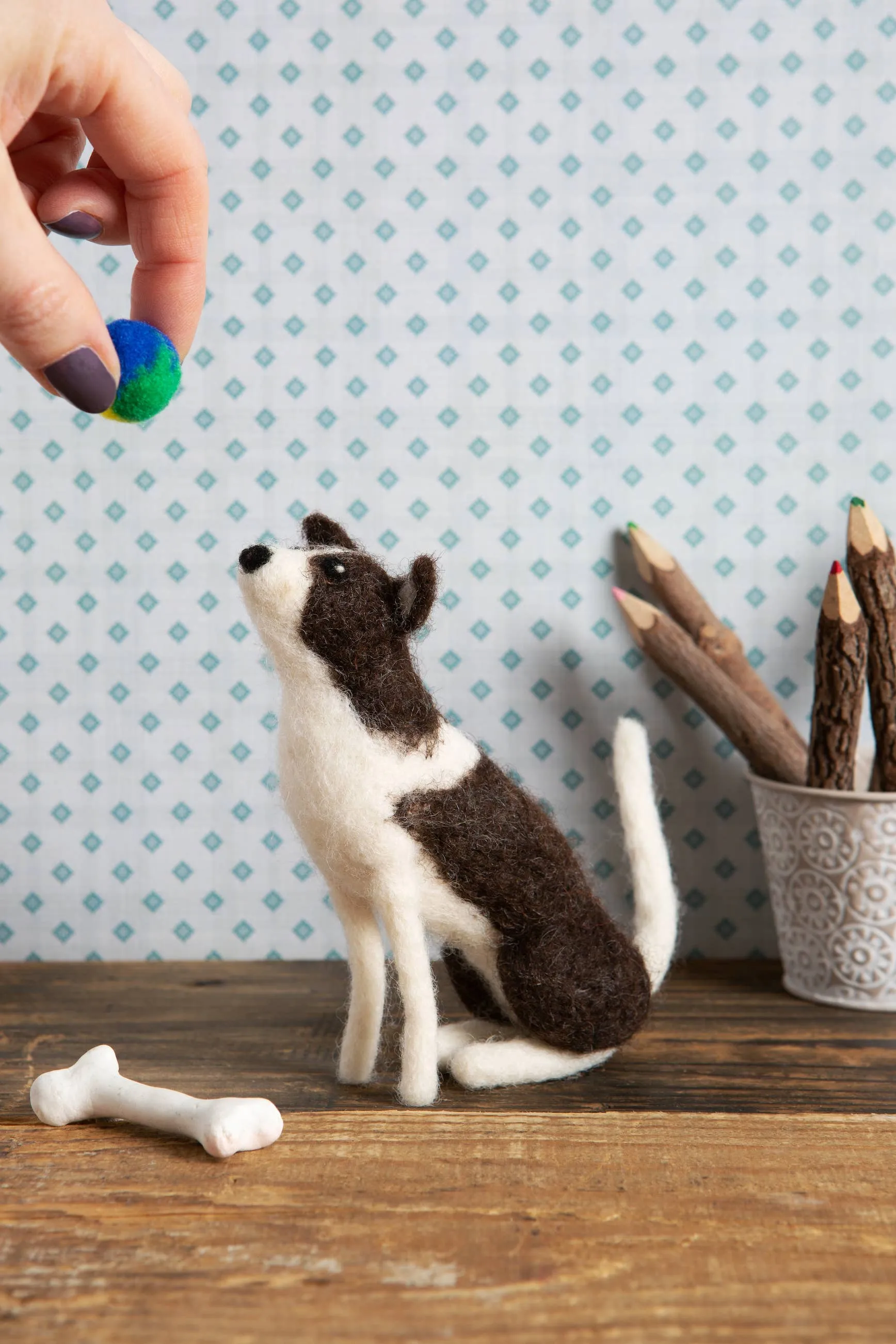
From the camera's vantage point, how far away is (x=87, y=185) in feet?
1.85

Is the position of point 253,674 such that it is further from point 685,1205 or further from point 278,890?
point 685,1205

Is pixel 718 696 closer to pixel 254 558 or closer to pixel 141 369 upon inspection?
pixel 254 558

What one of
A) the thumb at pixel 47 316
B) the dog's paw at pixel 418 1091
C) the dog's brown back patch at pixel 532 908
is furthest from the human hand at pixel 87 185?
the dog's paw at pixel 418 1091

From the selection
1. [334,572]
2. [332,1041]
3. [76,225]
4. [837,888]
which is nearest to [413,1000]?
[332,1041]

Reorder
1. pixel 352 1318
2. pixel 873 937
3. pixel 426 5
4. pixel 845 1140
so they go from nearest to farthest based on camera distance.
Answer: pixel 352 1318 → pixel 845 1140 → pixel 873 937 → pixel 426 5

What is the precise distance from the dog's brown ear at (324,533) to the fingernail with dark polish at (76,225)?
207 millimetres

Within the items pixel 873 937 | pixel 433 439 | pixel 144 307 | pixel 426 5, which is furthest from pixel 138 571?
pixel 873 937

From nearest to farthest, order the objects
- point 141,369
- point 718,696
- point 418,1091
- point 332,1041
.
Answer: point 141,369, point 418,1091, point 332,1041, point 718,696

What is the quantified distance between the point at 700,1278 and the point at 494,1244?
85 mm

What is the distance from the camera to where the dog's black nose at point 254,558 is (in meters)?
0.63

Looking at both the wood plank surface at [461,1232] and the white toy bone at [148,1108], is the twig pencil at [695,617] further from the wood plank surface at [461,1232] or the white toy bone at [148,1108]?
the white toy bone at [148,1108]

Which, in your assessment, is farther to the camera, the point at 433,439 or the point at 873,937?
the point at 433,439

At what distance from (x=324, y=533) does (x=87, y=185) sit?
24cm

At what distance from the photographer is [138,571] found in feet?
3.22
